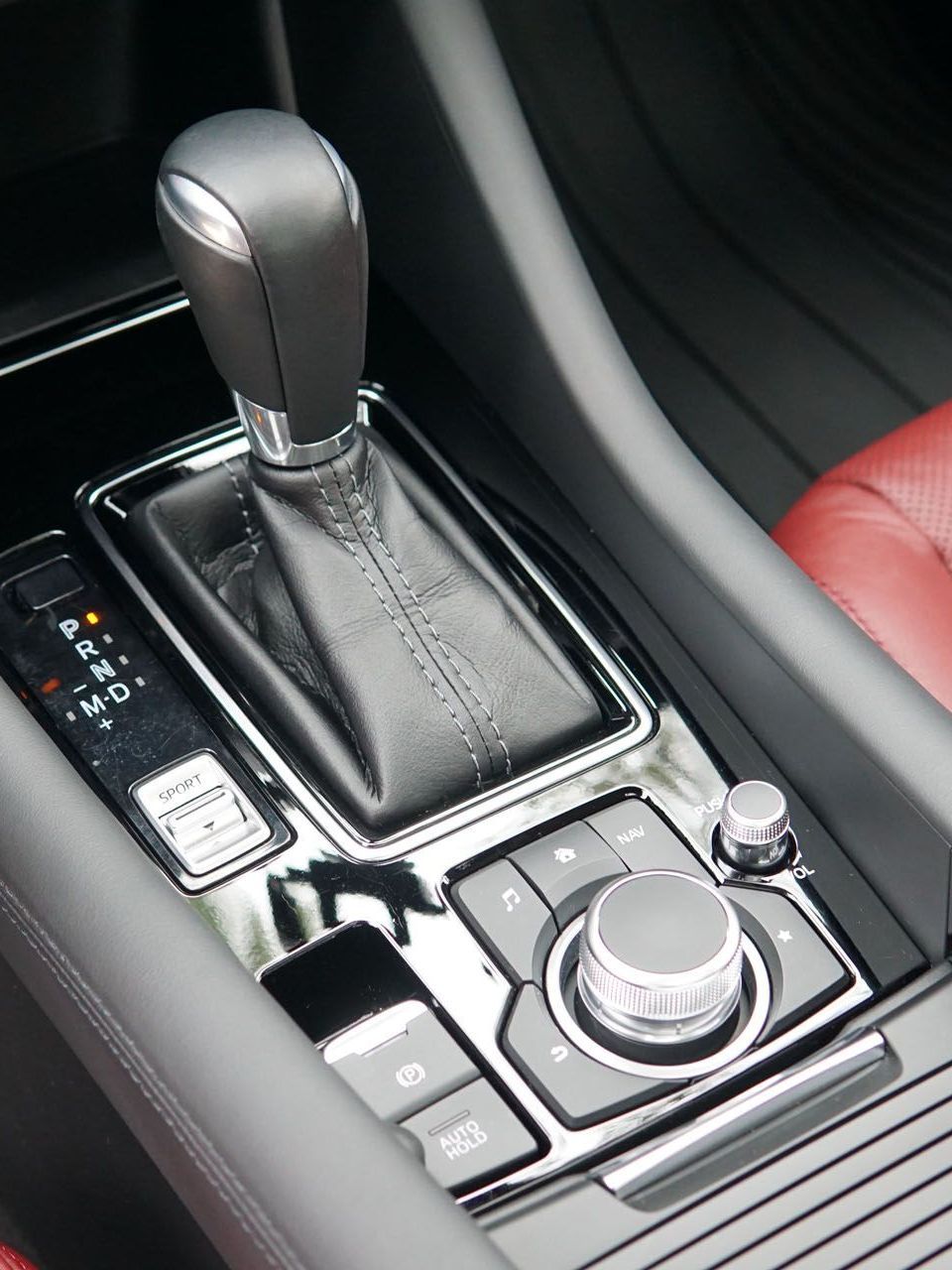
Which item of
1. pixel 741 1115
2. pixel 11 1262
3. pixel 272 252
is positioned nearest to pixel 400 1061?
pixel 741 1115

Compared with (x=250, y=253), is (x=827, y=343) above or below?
below

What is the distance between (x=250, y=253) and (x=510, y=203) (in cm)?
28

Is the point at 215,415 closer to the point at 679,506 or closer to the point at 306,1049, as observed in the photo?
the point at 679,506

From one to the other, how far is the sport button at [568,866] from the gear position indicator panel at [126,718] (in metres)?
0.13

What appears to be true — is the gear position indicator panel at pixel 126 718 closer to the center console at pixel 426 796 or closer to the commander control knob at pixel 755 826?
the center console at pixel 426 796

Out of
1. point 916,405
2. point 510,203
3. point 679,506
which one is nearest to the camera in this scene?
point 679,506

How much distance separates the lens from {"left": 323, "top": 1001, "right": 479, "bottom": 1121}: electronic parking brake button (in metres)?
0.65

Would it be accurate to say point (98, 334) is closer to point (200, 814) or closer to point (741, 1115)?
point (200, 814)

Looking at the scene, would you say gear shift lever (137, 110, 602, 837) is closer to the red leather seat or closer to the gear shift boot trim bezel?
the gear shift boot trim bezel

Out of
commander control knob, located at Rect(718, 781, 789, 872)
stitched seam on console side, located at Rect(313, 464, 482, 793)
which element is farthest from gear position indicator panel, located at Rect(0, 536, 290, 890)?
commander control knob, located at Rect(718, 781, 789, 872)

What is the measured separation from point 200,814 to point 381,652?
0.12m

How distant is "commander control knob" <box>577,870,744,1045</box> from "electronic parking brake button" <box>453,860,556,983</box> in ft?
0.10

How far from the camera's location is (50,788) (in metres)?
0.64

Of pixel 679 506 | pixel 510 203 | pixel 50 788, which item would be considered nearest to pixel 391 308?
pixel 510 203
